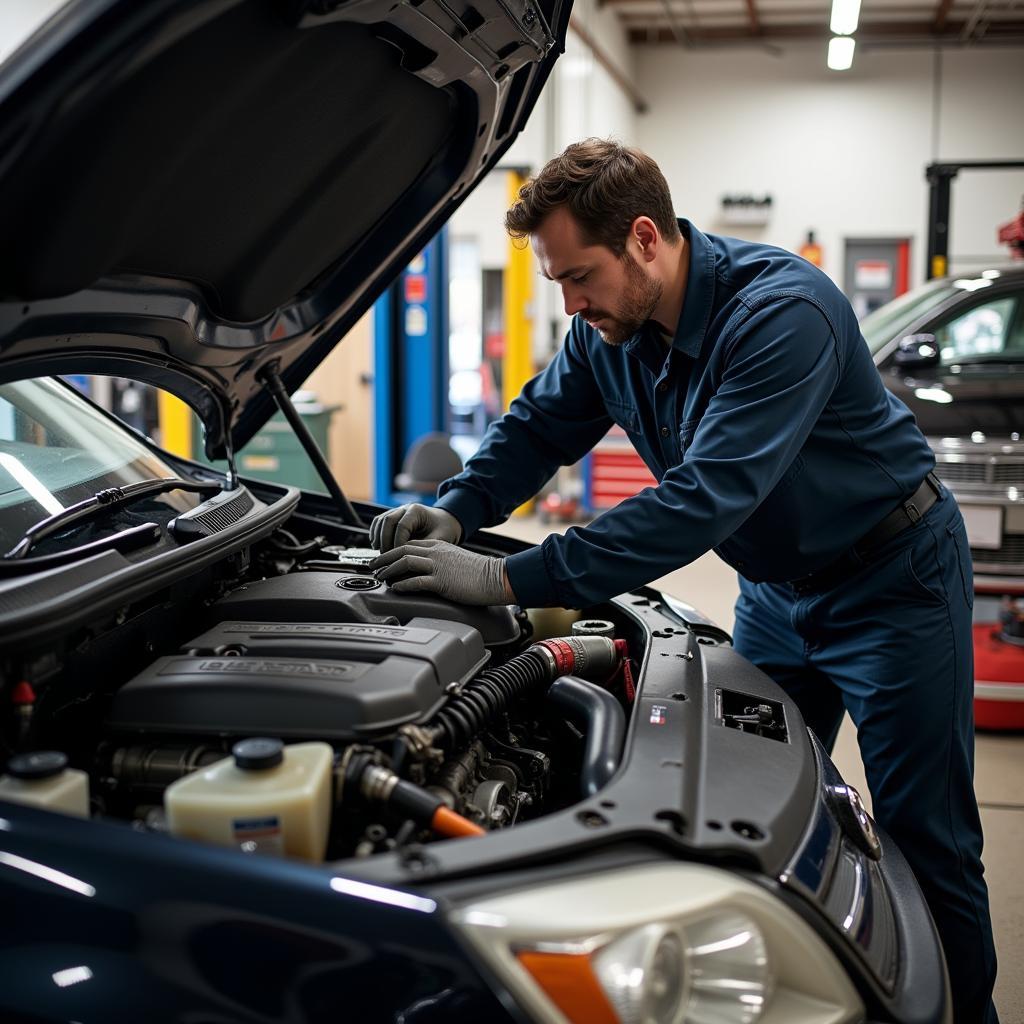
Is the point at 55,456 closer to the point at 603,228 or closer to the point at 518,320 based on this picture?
the point at 603,228

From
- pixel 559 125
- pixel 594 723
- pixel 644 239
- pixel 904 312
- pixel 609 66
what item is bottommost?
pixel 594 723

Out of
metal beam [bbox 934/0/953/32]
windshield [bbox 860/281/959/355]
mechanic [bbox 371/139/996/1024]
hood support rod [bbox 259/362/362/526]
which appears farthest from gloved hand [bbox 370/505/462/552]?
metal beam [bbox 934/0/953/32]

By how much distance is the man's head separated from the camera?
1730mm

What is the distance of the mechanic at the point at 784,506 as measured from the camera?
162 centimetres

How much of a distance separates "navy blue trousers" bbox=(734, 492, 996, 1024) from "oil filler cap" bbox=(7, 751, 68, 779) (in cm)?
129

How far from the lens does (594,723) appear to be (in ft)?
4.59

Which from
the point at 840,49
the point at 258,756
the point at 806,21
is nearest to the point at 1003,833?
the point at 258,756

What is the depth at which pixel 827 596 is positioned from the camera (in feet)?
6.25

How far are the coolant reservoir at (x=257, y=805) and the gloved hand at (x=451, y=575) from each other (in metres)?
0.55

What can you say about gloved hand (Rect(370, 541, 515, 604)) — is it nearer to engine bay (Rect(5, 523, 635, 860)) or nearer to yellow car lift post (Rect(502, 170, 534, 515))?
engine bay (Rect(5, 523, 635, 860))

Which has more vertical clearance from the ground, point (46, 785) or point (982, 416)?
point (982, 416)

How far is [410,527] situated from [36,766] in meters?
0.99

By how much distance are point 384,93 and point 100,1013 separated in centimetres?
128

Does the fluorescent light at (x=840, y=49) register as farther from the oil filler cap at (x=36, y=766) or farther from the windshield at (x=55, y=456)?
the oil filler cap at (x=36, y=766)
